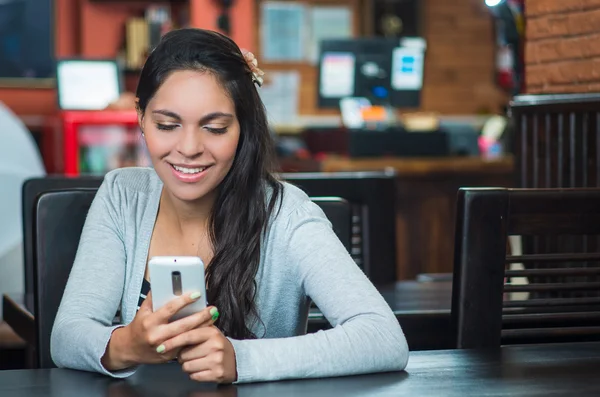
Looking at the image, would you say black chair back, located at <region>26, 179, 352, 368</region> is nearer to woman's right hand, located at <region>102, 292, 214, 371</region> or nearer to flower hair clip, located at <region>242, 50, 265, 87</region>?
flower hair clip, located at <region>242, 50, 265, 87</region>

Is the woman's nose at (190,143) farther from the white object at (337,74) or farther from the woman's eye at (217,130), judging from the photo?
the white object at (337,74)

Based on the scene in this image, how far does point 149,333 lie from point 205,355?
8 cm

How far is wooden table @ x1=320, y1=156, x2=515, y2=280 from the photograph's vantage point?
5238mm

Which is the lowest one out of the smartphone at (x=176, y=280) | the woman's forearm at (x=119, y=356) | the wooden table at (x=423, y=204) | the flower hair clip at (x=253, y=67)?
the wooden table at (x=423, y=204)

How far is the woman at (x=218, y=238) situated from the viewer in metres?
1.55

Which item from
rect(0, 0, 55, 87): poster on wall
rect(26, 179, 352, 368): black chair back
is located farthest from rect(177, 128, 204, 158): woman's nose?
rect(0, 0, 55, 87): poster on wall

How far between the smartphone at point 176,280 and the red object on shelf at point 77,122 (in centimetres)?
507

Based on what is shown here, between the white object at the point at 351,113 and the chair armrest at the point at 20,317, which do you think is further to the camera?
the white object at the point at 351,113

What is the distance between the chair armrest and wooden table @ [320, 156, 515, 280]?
2.88 m

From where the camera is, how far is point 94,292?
170 cm

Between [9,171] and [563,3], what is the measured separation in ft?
7.77

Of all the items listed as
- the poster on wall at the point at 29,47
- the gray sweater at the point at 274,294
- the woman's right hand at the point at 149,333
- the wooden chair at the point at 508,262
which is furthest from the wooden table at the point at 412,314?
the poster on wall at the point at 29,47

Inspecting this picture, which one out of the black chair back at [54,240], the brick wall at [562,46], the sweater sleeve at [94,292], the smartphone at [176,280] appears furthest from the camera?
the brick wall at [562,46]

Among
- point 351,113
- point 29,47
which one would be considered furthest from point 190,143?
point 29,47
